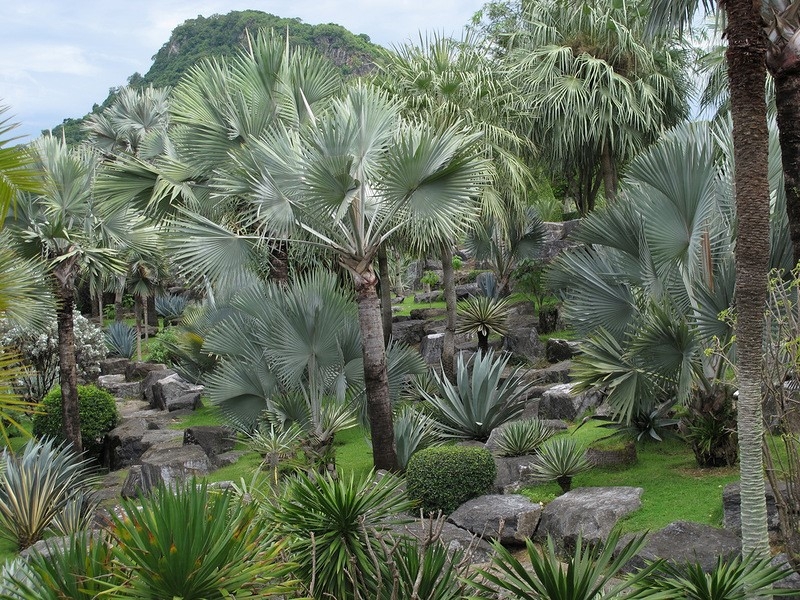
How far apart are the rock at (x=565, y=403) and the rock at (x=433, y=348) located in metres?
6.24

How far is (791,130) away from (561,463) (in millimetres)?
4063

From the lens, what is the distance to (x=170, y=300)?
122ft

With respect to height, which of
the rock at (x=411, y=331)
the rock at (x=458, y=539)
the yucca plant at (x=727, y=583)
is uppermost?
the rock at (x=411, y=331)

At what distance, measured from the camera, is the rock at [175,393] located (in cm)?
1944

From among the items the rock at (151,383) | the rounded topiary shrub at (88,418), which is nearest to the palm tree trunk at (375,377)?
the rounded topiary shrub at (88,418)

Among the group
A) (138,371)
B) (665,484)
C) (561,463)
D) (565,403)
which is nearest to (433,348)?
(565,403)

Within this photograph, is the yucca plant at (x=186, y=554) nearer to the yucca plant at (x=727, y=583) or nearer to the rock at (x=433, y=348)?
the yucca plant at (x=727, y=583)

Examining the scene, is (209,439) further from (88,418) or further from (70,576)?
(70,576)

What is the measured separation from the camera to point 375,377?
394 inches

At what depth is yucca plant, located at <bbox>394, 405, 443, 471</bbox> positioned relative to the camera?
10523mm

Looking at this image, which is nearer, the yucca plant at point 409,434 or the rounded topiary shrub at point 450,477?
the rounded topiary shrub at point 450,477

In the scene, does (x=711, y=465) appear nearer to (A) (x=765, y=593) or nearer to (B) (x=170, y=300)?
(A) (x=765, y=593)

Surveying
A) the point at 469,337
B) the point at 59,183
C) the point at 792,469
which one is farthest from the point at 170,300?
the point at 792,469

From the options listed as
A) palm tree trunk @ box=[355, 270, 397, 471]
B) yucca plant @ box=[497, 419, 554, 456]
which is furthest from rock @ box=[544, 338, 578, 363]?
palm tree trunk @ box=[355, 270, 397, 471]
